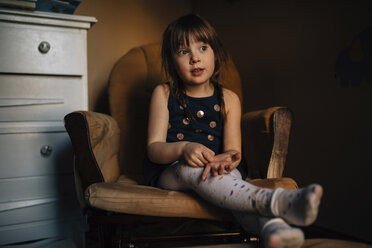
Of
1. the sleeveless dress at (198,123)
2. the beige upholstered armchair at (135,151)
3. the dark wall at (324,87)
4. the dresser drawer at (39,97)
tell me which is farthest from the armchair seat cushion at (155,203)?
the dark wall at (324,87)

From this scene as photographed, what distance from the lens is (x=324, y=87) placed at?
58.1 inches

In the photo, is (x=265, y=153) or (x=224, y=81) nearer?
(x=265, y=153)

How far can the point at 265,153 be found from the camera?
1.04 m

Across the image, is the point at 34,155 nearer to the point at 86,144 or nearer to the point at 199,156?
the point at 86,144

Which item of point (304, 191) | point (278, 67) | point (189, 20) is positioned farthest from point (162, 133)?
point (278, 67)

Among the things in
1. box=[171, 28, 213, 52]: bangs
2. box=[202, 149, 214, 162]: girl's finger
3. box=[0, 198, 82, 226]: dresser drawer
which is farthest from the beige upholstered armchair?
box=[171, 28, 213, 52]: bangs

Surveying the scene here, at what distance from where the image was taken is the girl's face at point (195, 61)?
108 centimetres

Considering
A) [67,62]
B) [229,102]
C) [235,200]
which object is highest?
[67,62]

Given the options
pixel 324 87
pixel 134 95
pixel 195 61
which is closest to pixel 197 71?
pixel 195 61

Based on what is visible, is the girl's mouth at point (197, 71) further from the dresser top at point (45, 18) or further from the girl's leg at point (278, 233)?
the girl's leg at point (278, 233)

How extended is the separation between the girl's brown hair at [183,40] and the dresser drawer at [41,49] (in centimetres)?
32

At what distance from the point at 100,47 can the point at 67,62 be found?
0.67 metres

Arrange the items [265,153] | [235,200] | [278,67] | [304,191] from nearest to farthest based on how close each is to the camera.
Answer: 1. [304,191]
2. [235,200]
3. [265,153]
4. [278,67]

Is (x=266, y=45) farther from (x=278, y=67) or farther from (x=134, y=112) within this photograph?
(x=134, y=112)
